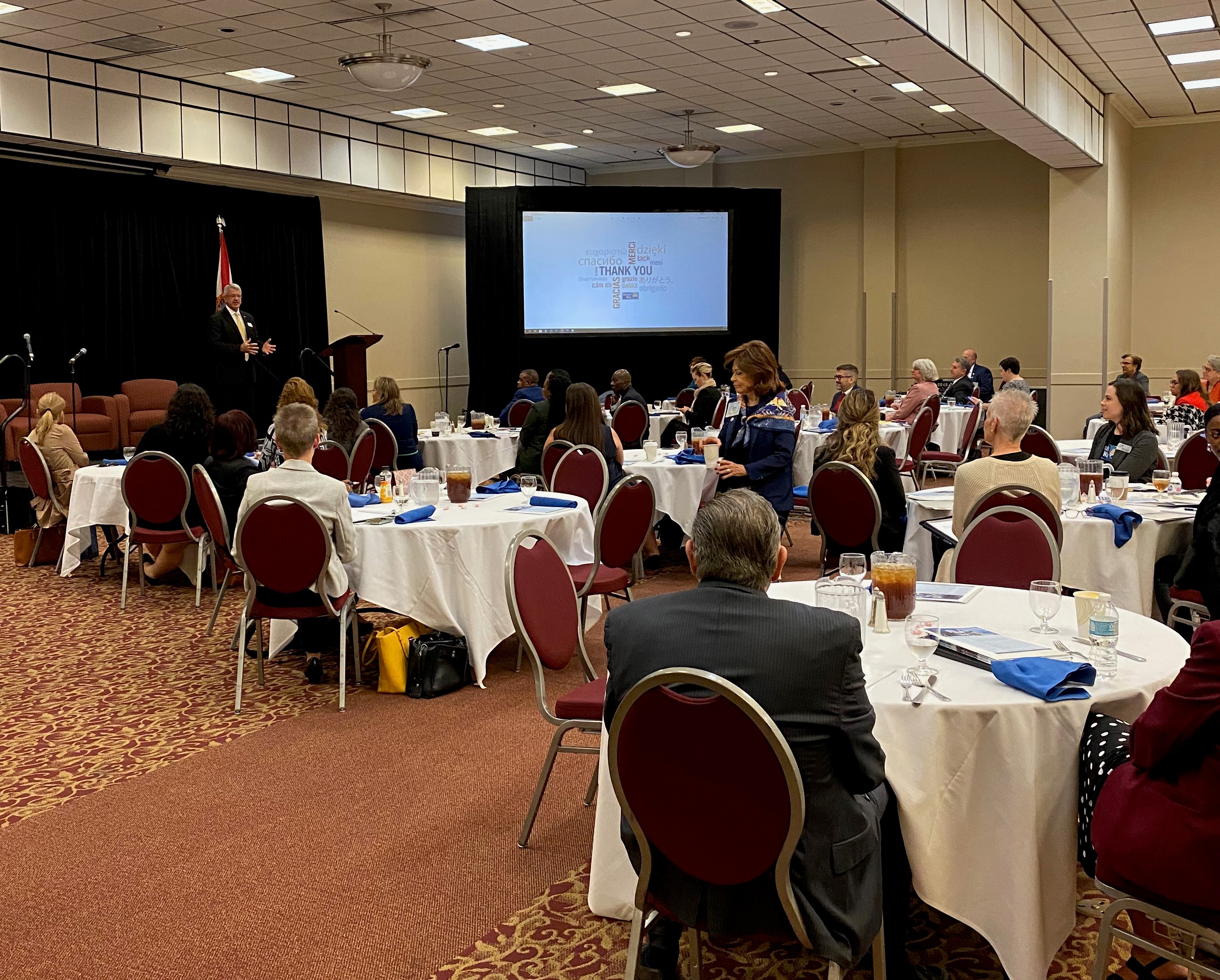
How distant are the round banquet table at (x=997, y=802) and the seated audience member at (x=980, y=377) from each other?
13063 millimetres

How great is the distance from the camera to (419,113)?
46.9ft

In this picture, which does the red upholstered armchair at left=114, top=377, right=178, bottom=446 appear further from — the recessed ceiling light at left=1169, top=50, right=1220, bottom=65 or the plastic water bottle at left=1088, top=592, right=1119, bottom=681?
the plastic water bottle at left=1088, top=592, right=1119, bottom=681

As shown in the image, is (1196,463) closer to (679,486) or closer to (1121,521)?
(1121,521)

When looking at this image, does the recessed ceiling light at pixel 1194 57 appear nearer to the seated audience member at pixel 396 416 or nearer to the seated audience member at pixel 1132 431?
the seated audience member at pixel 1132 431

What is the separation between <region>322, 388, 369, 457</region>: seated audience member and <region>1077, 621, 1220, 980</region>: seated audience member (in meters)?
7.12

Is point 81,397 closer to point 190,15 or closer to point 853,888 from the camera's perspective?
point 190,15

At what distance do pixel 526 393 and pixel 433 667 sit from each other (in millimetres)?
7007

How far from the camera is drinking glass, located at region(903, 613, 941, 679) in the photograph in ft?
9.49

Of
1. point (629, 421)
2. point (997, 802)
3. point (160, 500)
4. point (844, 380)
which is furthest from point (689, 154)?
point (997, 802)

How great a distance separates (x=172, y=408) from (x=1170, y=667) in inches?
239

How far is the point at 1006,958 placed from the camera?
2711mm

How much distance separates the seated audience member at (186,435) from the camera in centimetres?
733

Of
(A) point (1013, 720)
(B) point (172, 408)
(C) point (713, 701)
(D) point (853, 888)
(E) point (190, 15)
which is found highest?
(E) point (190, 15)

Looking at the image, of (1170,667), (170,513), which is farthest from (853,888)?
(170,513)
